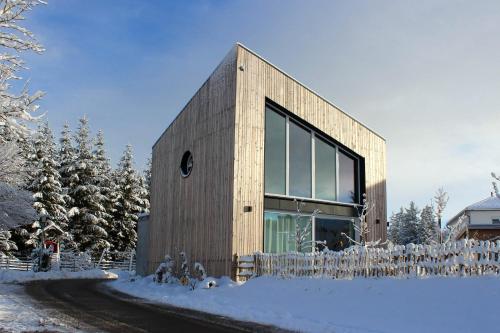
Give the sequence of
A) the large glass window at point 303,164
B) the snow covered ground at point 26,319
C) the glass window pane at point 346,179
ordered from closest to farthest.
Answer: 1. the snow covered ground at point 26,319
2. the large glass window at point 303,164
3. the glass window pane at point 346,179

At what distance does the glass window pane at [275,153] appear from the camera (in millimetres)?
19359

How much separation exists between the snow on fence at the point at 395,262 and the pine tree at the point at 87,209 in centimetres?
3006

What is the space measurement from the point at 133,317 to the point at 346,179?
13.1 m

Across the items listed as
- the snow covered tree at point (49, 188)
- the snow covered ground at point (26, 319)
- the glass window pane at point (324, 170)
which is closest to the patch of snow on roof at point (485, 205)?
the glass window pane at point (324, 170)

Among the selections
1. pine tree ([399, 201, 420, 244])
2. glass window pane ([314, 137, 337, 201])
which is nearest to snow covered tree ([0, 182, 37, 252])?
glass window pane ([314, 137, 337, 201])

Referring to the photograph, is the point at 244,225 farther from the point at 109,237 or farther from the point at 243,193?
the point at 109,237

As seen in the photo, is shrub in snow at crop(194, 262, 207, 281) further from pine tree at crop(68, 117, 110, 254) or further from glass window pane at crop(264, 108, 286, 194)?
pine tree at crop(68, 117, 110, 254)

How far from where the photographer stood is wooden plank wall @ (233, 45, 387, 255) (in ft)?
58.6

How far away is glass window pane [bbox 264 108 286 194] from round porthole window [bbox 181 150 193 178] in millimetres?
3740

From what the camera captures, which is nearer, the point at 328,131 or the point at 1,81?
the point at 1,81

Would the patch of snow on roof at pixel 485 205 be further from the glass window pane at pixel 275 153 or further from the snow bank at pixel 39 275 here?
the snow bank at pixel 39 275

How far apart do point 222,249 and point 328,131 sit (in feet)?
23.2

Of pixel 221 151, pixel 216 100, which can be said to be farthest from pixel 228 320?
pixel 216 100

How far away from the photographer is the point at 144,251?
26281 mm
